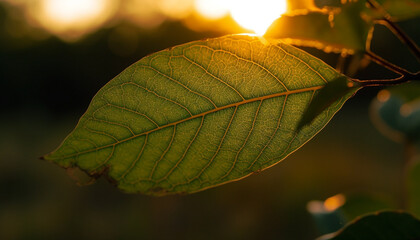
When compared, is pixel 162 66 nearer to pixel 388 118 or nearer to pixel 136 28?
pixel 388 118

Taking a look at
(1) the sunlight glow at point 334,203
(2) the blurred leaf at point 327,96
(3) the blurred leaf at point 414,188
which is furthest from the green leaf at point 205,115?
(3) the blurred leaf at point 414,188

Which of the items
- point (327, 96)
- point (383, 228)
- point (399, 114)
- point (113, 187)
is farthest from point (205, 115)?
point (113, 187)

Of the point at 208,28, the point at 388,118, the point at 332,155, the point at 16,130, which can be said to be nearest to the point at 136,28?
the point at 208,28

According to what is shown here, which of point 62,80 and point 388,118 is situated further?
point 62,80

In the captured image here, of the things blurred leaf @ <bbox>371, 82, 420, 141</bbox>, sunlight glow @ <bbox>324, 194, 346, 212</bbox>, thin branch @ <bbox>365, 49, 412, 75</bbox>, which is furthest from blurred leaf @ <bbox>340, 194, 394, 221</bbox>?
thin branch @ <bbox>365, 49, 412, 75</bbox>

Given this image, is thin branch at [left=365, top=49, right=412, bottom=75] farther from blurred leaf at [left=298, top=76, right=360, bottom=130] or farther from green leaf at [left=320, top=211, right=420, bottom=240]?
green leaf at [left=320, top=211, right=420, bottom=240]

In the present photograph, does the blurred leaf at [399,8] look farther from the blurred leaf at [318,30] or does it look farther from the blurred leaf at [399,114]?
the blurred leaf at [399,114]
